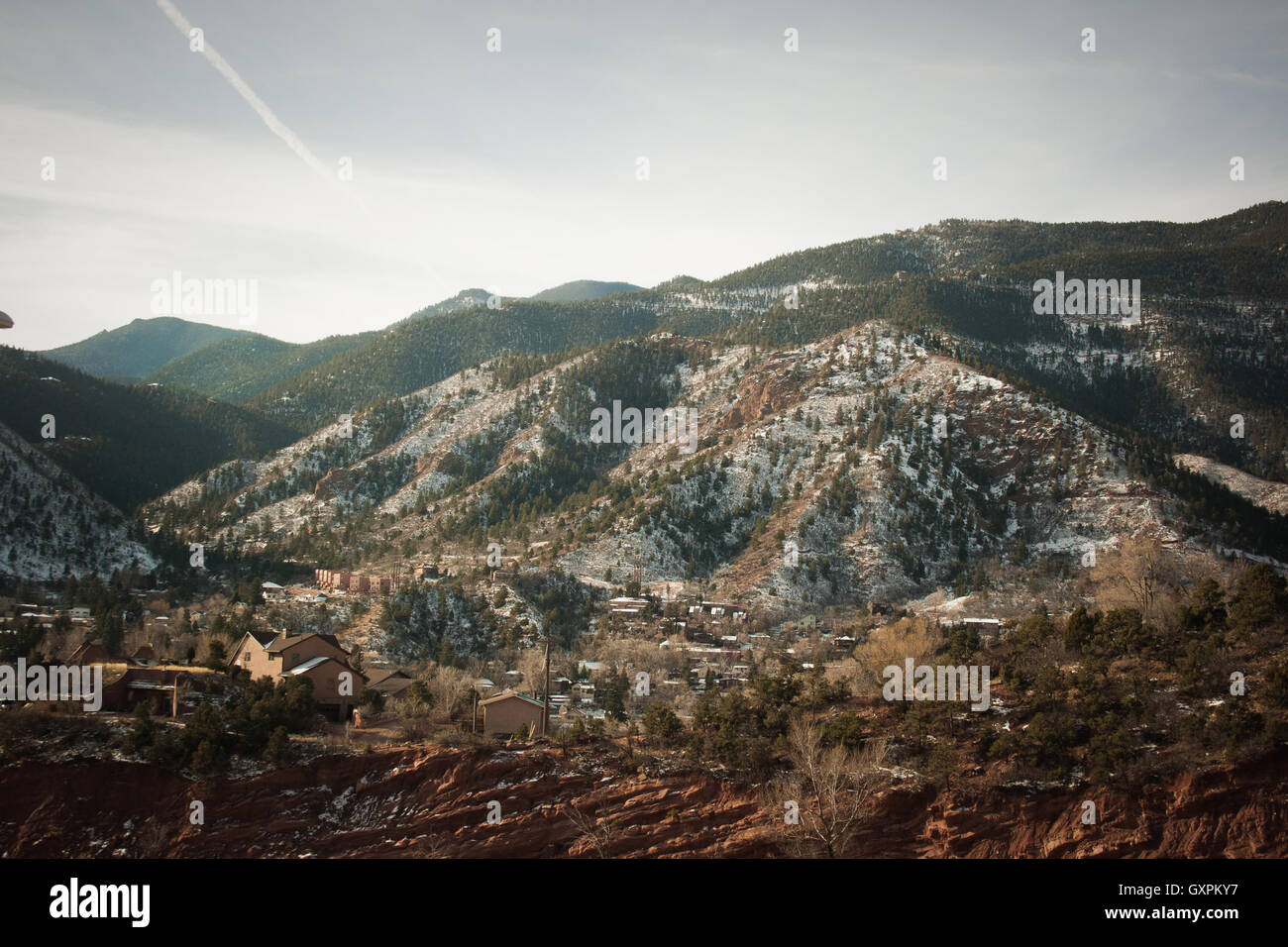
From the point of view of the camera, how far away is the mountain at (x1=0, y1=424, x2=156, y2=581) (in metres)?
106

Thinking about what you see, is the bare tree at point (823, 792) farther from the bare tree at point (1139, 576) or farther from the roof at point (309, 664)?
the roof at point (309, 664)

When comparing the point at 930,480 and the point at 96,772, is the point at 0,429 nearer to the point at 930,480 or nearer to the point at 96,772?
the point at 96,772

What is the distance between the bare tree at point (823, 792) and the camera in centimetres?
2994

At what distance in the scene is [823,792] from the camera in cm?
3130

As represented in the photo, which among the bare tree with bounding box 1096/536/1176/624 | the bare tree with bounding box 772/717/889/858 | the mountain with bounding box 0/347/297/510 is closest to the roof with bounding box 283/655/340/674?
the bare tree with bounding box 772/717/889/858

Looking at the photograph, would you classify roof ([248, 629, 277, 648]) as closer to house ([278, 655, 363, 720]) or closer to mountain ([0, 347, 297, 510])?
house ([278, 655, 363, 720])

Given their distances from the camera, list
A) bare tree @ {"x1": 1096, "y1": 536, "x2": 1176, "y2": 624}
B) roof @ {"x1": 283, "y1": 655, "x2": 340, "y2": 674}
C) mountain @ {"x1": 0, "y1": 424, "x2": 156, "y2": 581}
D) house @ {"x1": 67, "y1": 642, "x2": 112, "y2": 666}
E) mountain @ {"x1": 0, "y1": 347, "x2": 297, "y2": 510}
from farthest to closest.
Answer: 1. mountain @ {"x1": 0, "y1": 347, "x2": 297, "y2": 510}
2. mountain @ {"x1": 0, "y1": 424, "x2": 156, "y2": 581}
3. bare tree @ {"x1": 1096, "y1": 536, "x2": 1176, "y2": 624}
4. roof @ {"x1": 283, "y1": 655, "x2": 340, "y2": 674}
5. house @ {"x1": 67, "y1": 642, "x2": 112, "y2": 666}

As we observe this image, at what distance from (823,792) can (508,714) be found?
56.7 ft

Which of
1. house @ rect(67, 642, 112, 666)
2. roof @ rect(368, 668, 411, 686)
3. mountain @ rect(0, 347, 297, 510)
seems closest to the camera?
house @ rect(67, 642, 112, 666)

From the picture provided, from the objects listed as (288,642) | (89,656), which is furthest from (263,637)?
(89,656)

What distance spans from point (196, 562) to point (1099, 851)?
114 metres

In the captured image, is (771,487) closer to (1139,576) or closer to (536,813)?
(1139,576)

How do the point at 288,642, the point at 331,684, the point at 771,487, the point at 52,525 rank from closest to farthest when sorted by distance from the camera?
the point at 331,684 → the point at 288,642 → the point at 52,525 → the point at 771,487

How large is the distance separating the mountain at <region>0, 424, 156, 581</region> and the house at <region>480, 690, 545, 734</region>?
8575 cm
